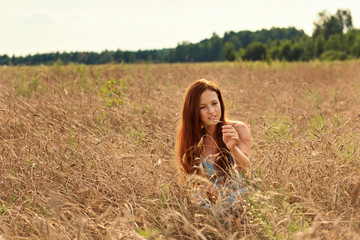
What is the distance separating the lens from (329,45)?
43688 mm

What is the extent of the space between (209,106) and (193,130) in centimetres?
27

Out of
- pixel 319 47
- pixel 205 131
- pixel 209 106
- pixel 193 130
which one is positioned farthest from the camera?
pixel 319 47

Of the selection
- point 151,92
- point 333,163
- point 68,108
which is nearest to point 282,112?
point 151,92

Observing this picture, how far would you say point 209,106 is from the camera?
2781mm

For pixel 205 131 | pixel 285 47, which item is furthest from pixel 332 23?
pixel 205 131

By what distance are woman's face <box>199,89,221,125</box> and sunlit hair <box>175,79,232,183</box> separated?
0.11 feet

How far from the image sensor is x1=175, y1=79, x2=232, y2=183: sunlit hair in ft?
9.26

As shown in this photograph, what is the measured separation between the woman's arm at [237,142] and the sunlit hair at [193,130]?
0.15 metres

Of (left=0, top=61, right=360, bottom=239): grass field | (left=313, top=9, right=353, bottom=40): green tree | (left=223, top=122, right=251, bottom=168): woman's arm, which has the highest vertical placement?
(left=313, top=9, right=353, bottom=40): green tree

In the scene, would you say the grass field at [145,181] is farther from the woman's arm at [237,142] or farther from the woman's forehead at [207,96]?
the woman's forehead at [207,96]

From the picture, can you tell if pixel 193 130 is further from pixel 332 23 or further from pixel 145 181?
pixel 332 23

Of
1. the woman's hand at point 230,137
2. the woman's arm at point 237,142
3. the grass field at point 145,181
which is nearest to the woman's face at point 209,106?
the woman's arm at point 237,142

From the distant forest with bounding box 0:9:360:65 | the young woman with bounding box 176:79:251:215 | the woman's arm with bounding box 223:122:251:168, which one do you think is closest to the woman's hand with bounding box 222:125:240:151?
the woman's arm with bounding box 223:122:251:168

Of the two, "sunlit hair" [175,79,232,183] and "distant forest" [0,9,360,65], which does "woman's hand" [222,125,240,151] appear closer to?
"sunlit hair" [175,79,232,183]
